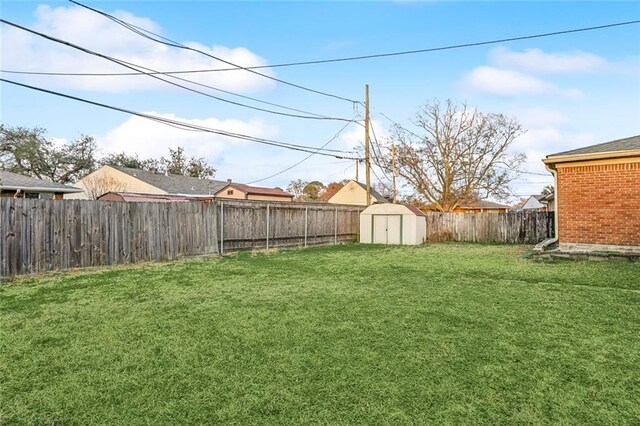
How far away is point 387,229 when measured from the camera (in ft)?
49.9

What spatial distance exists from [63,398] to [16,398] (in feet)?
0.94

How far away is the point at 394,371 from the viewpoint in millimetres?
2650

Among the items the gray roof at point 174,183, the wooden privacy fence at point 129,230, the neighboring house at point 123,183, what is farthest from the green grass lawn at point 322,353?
the gray roof at point 174,183

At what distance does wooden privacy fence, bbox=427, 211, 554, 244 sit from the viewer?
14960 millimetres

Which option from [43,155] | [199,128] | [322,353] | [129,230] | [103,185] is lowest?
[322,353]

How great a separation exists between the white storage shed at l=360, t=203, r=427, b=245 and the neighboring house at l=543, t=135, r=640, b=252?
19.9 feet

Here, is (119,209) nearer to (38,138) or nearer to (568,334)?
(568,334)

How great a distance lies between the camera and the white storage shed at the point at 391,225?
14.9m

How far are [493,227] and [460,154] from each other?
27.1ft

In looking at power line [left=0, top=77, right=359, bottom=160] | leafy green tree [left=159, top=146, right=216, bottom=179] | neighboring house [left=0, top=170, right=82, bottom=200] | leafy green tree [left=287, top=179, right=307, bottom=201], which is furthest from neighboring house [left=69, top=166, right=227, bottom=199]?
leafy green tree [left=287, top=179, right=307, bottom=201]

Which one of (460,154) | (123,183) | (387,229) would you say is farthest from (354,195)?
(387,229)

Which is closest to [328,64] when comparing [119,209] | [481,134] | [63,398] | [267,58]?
[267,58]

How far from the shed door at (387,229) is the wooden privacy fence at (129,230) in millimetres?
3461

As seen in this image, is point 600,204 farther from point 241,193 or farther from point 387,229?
point 241,193
